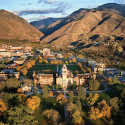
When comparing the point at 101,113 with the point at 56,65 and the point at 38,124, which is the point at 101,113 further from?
the point at 56,65

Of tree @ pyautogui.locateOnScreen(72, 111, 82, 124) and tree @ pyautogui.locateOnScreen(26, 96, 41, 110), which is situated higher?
tree @ pyautogui.locateOnScreen(26, 96, 41, 110)

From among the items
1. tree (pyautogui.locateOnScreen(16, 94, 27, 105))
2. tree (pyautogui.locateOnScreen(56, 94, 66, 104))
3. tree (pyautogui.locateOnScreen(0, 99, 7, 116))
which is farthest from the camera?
tree (pyautogui.locateOnScreen(56, 94, 66, 104))

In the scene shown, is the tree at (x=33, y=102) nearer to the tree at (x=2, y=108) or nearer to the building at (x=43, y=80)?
the tree at (x=2, y=108)

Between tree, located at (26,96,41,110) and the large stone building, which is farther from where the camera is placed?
the large stone building

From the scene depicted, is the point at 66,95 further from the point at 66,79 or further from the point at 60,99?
the point at 66,79

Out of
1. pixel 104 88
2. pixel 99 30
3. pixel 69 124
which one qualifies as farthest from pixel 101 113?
pixel 99 30

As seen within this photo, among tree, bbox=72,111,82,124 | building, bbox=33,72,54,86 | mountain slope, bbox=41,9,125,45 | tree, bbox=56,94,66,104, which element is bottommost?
tree, bbox=72,111,82,124

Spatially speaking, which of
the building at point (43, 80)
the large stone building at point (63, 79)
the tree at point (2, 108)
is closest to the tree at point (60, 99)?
the large stone building at point (63, 79)

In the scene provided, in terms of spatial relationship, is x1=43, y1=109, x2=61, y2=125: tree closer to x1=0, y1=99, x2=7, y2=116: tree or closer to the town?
the town

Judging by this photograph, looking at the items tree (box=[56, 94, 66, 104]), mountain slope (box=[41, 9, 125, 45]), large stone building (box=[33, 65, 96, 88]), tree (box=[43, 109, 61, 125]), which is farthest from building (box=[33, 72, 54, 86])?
mountain slope (box=[41, 9, 125, 45])

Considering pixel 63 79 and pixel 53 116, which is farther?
pixel 63 79

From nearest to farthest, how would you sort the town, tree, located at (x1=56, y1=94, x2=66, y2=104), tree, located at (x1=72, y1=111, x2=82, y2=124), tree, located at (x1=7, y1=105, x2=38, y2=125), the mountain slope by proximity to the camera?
1. tree, located at (x1=7, y1=105, x2=38, y2=125)
2. tree, located at (x1=72, y1=111, x2=82, y2=124)
3. the town
4. tree, located at (x1=56, y1=94, x2=66, y2=104)
5. the mountain slope

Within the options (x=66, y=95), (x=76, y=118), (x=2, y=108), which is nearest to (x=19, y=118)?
(x=2, y=108)
